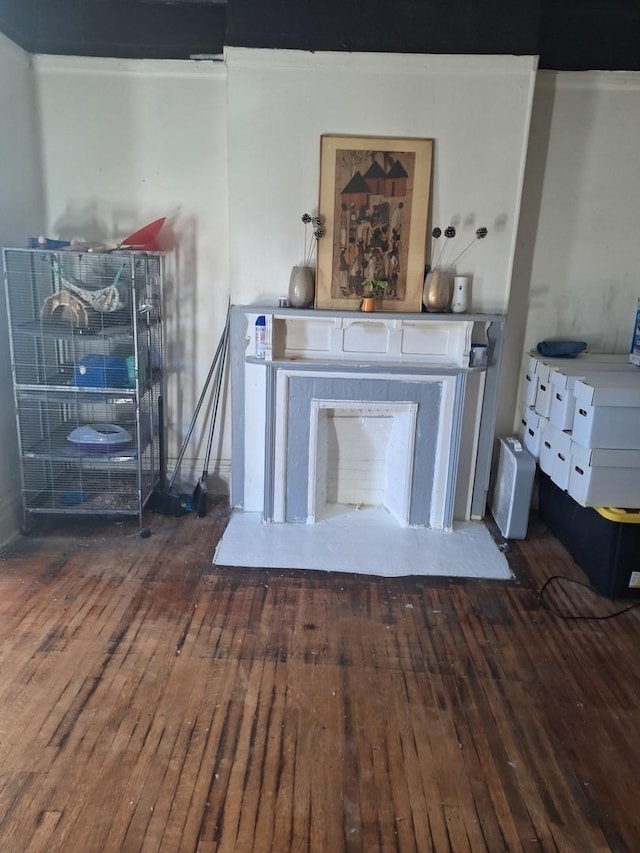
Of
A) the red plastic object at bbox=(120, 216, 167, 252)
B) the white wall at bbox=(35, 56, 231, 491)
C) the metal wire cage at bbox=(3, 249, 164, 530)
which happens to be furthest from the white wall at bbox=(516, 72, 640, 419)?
the metal wire cage at bbox=(3, 249, 164, 530)

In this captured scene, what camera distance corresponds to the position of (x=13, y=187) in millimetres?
3014

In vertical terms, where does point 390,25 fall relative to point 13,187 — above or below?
above

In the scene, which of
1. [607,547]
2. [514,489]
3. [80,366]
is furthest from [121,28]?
[607,547]

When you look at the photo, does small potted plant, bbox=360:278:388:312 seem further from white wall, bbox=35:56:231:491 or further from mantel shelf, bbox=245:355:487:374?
white wall, bbox=35:56:231:491

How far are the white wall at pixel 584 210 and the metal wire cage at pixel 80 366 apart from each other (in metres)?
2.20

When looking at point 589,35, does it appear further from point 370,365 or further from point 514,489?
point 514,489

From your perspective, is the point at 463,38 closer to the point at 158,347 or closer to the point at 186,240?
the point at 186,240

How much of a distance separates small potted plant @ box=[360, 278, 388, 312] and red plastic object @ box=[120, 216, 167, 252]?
1173 mm

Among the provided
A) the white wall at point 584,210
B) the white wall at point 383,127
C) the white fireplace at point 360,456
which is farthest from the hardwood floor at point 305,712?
the white wall at point 383,127

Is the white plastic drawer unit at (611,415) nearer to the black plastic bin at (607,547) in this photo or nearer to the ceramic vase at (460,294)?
the black plastic bin at (607,547)

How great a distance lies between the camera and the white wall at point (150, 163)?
3193 millimetres

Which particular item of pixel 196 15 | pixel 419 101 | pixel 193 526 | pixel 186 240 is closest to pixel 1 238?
pixel 186 240

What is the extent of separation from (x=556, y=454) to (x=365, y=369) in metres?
1.07

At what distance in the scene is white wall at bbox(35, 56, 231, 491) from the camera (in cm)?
319
